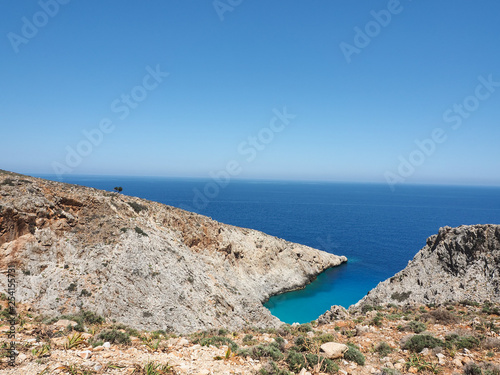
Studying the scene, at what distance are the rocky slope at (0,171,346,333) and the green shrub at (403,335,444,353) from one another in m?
18.9

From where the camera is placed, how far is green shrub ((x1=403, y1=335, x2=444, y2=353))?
11820 mm

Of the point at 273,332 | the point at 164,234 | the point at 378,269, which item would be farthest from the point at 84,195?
the point at 378,269

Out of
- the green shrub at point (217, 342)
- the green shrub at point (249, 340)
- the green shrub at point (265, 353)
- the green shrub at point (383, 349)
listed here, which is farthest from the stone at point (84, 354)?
the green shrub at point (383, 349)

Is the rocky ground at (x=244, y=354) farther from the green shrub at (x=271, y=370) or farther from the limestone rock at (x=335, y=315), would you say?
the limestone rock at (x=335, y=315)

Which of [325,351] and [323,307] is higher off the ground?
[323,307]

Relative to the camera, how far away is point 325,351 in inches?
435

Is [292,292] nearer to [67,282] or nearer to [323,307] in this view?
[323,307]

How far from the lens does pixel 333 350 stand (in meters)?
11.0

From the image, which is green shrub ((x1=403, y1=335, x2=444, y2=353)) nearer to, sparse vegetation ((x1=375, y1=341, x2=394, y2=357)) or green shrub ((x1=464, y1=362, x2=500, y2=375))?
sparse vegetation ((x1=375, y1=341, x2=394, y2=357))

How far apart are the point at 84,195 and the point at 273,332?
26684 millimetres

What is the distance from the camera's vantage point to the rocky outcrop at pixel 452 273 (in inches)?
944

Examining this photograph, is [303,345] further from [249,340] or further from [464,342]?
[464,342]

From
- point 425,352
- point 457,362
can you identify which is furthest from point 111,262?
point 457,362

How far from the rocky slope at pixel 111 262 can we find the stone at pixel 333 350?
1700 centimetres
